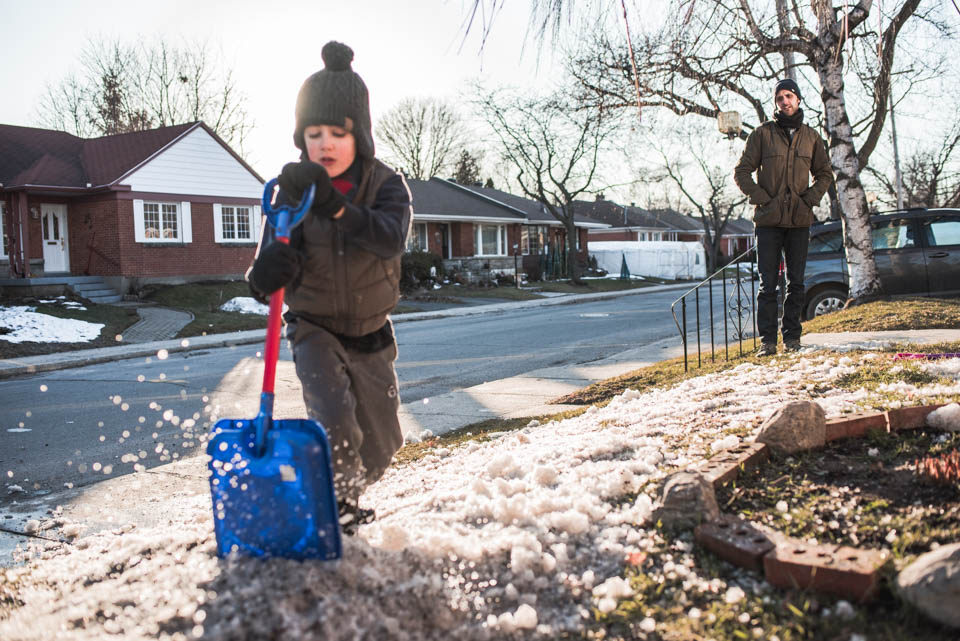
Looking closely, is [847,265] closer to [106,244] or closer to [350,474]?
[350,474]

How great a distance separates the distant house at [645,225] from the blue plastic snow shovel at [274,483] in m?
62.5

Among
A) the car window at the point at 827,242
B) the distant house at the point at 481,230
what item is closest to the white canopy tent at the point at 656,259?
the distant house at the point at 481,230

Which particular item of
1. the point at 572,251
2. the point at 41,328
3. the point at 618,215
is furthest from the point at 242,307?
the point at 618,215

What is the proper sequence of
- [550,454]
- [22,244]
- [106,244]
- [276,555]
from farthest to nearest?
[106,244] < [22,244] < [550,454] < [276,555]

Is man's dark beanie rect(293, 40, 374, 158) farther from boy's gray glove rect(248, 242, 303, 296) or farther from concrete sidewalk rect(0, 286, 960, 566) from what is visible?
concrete sidewalk rect(0, 286, 960, 566)

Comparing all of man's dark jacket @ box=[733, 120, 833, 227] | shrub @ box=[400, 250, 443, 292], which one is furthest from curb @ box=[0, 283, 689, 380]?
man's dark jacket @ box=[733, 120, 833, 227]

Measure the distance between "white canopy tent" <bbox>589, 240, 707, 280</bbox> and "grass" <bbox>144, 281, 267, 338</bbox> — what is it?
28065mm

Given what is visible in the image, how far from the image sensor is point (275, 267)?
2.71 meters

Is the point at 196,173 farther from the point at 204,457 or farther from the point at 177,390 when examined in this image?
the point at 204,457

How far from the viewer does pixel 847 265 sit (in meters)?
11.2

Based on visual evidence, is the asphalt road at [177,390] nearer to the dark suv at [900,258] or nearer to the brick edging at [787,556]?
the dark suv at [900,258]

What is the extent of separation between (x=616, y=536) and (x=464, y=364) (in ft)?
26.2

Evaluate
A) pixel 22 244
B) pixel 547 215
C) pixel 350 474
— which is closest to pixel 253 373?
pixel 350 474

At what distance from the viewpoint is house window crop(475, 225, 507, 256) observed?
1623 inches
